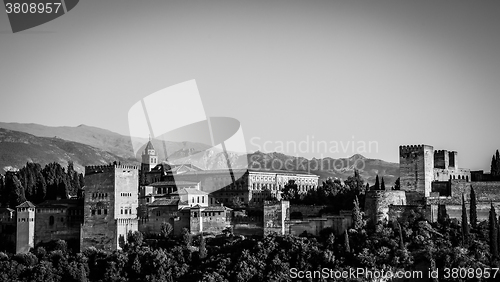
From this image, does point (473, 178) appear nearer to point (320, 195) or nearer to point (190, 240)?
point (320, 195)

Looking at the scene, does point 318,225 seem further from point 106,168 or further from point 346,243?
point 106,168

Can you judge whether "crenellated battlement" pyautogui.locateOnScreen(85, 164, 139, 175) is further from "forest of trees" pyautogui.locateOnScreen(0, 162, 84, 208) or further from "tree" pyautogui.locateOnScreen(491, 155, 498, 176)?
"tree" pyautogui.locateOnScreen(491, 155, 498, 176)

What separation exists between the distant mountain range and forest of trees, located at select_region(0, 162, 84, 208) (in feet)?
59.7

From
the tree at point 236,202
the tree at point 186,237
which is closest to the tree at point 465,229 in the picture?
the tree at point 186,237

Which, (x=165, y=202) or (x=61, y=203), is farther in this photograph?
(x=61, y=203)

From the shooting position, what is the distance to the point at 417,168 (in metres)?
48.8

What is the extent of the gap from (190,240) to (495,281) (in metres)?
18.2

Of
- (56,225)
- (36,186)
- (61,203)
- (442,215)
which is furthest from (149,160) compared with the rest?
(442,215)

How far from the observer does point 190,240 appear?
49.8m

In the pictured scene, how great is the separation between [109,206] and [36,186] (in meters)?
12.4

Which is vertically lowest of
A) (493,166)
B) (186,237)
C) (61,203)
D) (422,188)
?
(186,237)

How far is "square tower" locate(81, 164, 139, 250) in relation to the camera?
2002 inches

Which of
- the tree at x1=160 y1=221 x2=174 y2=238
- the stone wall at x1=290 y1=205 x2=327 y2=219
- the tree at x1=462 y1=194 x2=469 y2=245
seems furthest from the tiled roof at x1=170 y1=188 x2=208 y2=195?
the tree at x1=462 y1=194 x2=469 y2=245

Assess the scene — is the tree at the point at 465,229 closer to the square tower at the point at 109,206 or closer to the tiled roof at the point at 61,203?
the square tower at the point at 109,206
